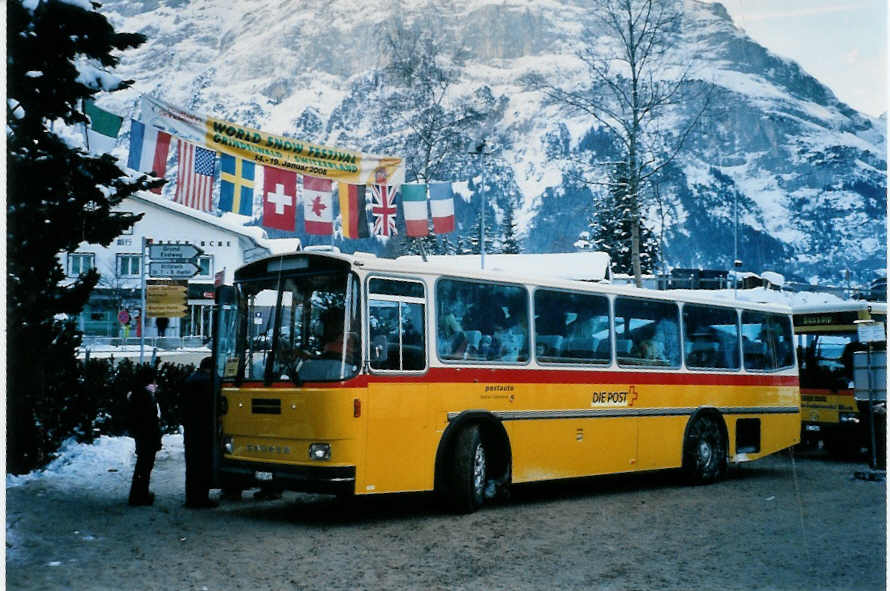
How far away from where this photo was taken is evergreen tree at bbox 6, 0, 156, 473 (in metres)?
9.80

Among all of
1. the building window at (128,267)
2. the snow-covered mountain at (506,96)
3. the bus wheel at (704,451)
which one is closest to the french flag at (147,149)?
the snow-covered mountain at (506,96)

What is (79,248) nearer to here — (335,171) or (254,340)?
(254,340)

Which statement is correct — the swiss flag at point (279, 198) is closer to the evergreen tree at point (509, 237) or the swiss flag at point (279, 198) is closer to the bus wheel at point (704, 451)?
the bus wheel at point (704, 451)

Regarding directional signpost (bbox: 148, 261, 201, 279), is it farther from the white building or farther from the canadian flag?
the white building

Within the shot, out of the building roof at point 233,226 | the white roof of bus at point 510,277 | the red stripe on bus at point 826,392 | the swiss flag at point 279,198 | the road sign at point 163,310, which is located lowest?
the red stripe on bus at point 826,392

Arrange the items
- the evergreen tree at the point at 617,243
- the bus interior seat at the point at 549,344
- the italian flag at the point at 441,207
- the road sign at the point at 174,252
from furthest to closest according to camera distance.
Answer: the evergreen tree at the point at 617,243
the italian flag at the point at 441,207
the road sign at the point at 174,252
the bus interior seat at the point at 549,344

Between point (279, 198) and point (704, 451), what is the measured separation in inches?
307

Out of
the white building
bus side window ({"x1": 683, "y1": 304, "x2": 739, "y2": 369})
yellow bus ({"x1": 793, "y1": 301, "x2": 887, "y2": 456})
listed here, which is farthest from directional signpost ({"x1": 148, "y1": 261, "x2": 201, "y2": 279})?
the white building

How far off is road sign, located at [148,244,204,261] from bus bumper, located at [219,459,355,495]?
6.75m

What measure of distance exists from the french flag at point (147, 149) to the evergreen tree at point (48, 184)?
13.0ft

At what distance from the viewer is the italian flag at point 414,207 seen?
2036 cm

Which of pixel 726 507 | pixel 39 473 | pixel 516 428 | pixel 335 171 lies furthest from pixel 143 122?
pixel 726 507

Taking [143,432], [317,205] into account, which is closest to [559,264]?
[317,205]

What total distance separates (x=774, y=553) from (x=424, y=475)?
333cm
